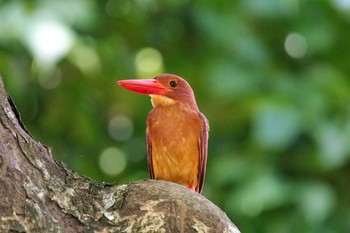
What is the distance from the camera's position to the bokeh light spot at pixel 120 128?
6496 millimetres

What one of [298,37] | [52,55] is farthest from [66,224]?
[298,37]

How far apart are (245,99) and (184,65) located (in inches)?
27.7

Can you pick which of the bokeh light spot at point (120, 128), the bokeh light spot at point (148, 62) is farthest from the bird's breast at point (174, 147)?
the bokeh light spot at point (120, 128)

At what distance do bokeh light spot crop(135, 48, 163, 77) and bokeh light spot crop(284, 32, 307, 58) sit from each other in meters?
0.80

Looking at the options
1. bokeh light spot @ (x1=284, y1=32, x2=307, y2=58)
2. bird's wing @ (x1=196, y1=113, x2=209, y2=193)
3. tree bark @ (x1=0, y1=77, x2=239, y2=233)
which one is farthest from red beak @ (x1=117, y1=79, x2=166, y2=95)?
bokeh light spot @ (x1=284, y1=32, x2=307, y2=58)

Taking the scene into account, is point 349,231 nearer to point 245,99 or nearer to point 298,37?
point 245,99

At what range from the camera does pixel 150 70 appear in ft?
20.7

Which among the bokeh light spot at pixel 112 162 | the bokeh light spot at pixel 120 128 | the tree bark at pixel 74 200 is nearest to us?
the tree bark at pixel 74 200

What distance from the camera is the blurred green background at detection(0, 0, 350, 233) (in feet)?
17.4

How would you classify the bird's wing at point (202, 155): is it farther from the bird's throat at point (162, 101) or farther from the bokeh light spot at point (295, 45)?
the bokeh light spot at point (295, 45)

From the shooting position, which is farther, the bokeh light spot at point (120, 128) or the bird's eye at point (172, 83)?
the bokeh light spot at point (120, 128)

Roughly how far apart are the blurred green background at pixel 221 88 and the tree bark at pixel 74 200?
212cm

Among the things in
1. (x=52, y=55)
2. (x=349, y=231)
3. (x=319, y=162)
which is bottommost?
(x=349, y=231)

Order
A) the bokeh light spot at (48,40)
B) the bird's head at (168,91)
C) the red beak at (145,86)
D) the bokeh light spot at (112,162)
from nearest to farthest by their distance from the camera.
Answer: the red beak at (145,86) < the bird's head at (168,91) < the bokeh light spot at (48,40) < the bokeh light spot at (112,162)
